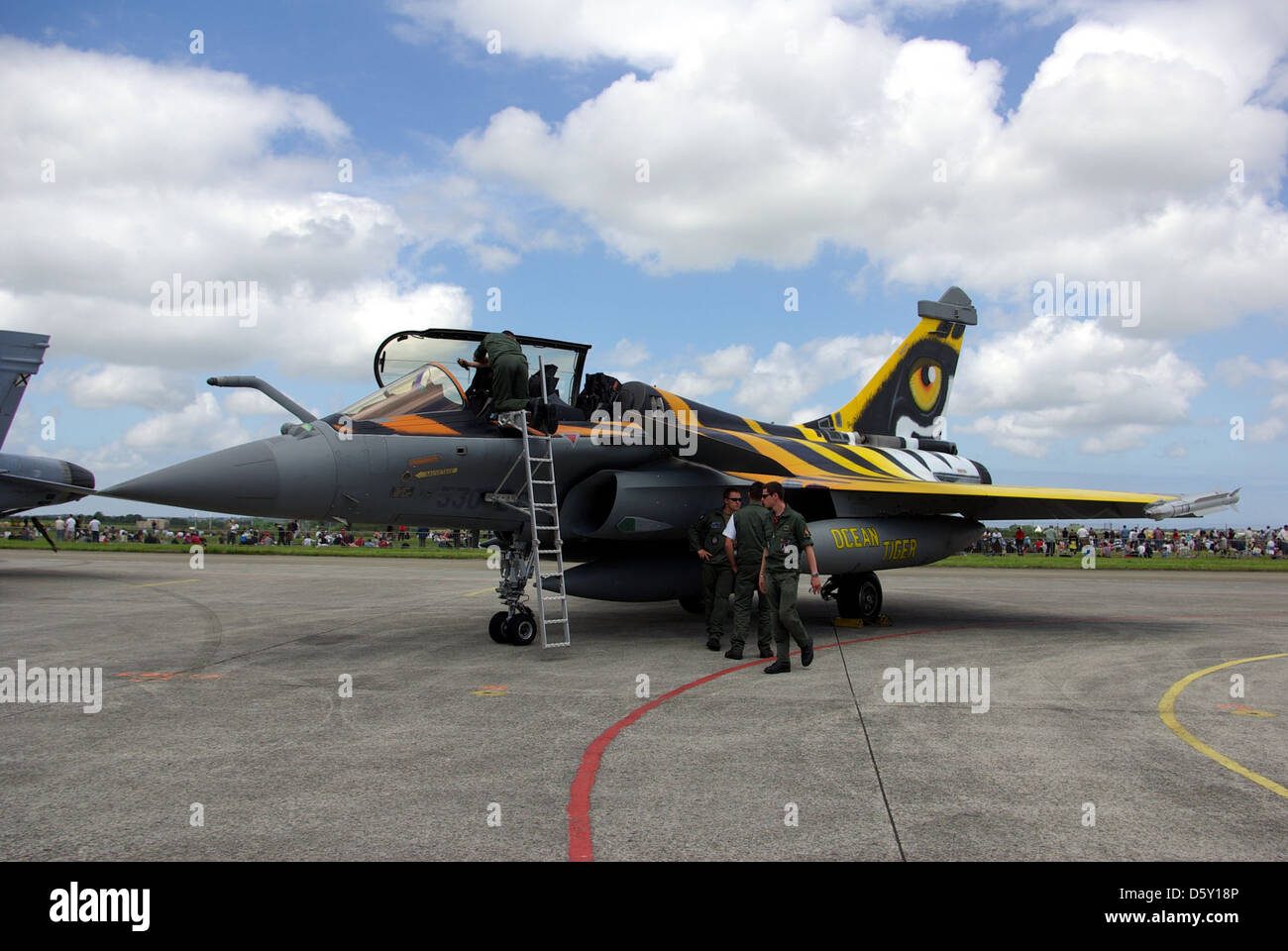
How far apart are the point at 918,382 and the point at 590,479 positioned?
861cm

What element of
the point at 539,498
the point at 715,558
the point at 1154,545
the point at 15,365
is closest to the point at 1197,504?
the point at 715,558

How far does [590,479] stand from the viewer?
34.6 feet

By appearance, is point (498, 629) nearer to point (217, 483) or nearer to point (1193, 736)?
point (217, 483)

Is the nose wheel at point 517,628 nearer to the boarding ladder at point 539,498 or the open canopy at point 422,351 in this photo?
the boarding ladder at point 539,498

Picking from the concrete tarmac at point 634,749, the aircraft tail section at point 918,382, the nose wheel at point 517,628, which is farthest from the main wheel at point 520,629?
the aircraft tail section at point 918,382

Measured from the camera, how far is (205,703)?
257 inches

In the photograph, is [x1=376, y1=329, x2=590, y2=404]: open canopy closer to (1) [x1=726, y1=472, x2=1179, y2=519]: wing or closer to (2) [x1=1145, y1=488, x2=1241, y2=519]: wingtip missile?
(1) [x1=726, y1=472, x2=1179, y2=519]: wing

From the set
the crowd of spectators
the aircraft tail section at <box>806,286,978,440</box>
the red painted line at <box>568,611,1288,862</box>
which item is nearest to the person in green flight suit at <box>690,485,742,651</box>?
the red painted line at <box>568,611,1288,862</box>

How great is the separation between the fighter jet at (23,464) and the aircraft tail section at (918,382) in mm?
14715

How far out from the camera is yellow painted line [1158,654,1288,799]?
4613mm

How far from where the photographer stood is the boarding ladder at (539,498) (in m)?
9.18

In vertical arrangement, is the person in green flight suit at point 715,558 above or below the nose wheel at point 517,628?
above

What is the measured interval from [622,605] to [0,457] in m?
13.7
